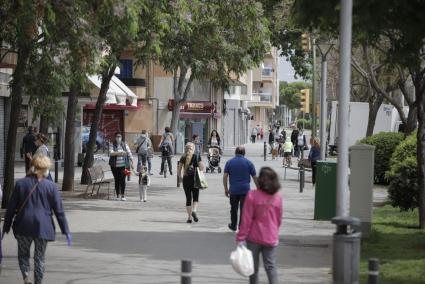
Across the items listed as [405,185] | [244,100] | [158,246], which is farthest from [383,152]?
[244,100]

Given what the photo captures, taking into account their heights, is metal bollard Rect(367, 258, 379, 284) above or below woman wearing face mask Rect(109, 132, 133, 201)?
below

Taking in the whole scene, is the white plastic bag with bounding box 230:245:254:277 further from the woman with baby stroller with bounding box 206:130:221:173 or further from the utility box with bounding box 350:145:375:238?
the woman with baby stroller with bounding box 206:130:221:173

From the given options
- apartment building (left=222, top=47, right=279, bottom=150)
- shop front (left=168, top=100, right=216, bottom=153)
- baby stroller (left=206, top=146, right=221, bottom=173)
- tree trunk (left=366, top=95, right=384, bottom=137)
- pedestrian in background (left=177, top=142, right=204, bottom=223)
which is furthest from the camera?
apartment building (left=222, top=47, right=279, bottom=150)

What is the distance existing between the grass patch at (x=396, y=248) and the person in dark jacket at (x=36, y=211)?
4.05 m

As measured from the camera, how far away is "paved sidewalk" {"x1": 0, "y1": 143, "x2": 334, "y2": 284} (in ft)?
38.4

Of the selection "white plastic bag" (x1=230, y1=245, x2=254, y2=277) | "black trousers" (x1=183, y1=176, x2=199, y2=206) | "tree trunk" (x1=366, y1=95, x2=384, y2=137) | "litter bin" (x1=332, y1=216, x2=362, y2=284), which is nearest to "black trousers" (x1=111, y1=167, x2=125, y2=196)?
"black trousers" (x1=183, y1=176, x2=199, y2=206)

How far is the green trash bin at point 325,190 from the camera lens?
1819 centimetres

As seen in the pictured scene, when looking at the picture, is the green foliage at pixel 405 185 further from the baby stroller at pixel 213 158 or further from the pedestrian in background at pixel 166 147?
the baby stroller at pixel 213 158

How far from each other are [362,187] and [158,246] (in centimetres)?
377

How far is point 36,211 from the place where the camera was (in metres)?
9.72

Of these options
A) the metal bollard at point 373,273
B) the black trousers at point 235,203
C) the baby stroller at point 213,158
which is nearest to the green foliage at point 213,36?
the black trousers at point 235,203

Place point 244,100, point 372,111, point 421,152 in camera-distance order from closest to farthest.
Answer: point 421,152 → point 372,111 → point 244,100

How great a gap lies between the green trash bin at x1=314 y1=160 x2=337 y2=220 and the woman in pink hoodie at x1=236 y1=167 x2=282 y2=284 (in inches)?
348

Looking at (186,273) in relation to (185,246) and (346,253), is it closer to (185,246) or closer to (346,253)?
(346,253)
